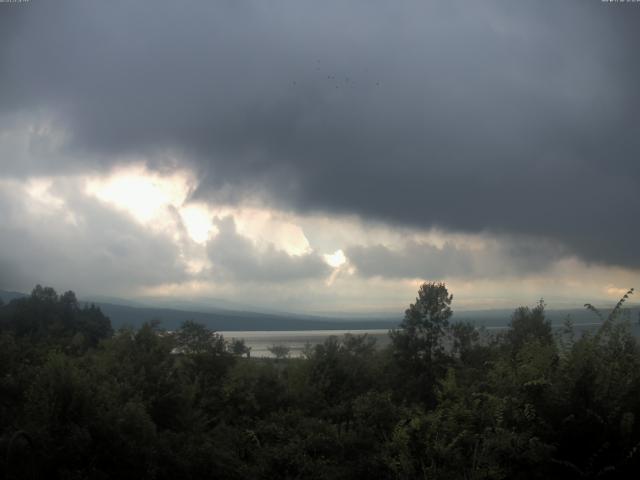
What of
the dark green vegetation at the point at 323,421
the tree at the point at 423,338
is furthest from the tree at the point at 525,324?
the dark green vegetation at the point at 323,421

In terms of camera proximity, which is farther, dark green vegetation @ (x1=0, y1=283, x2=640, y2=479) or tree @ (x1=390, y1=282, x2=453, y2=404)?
tree @ (x1=390, y1=282, x2=453, y2=404)

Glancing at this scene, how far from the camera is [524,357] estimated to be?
49.0ft

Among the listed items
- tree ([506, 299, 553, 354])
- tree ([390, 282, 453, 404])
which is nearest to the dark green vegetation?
tree ([390, 282, 453, 404])

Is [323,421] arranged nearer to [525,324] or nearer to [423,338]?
[423,338]

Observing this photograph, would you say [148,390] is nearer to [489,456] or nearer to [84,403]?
[84,403]

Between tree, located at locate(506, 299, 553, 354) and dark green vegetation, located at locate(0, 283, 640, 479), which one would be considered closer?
dark green vegetation, located at locate(0, 283, 640, 479)

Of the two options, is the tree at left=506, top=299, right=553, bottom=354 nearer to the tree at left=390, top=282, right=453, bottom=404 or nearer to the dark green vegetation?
the tree at left=390, top=282, right=453, bottom=404

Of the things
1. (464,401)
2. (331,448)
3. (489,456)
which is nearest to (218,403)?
(331,448)

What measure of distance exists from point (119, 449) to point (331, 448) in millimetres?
6468

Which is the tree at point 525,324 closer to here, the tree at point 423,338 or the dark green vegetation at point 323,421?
the tree at point 423,338

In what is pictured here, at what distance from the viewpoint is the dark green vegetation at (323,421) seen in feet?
38.9

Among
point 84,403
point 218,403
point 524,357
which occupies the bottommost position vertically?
point 218,403

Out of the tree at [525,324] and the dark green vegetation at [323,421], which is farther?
the tree at [525,324]

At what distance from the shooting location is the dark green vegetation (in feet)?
38.9
